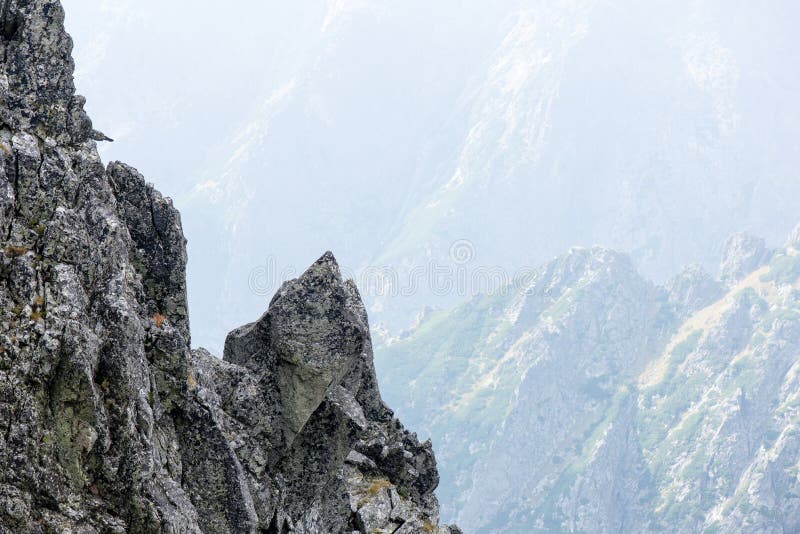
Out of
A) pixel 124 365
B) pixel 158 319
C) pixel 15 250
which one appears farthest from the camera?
pixel 158 319

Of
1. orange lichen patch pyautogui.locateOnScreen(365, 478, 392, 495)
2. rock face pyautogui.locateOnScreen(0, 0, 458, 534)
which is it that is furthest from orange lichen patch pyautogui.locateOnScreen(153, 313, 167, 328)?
orange lichen patch pyautogui.locateOnScreen(365, 478, 392, 495)

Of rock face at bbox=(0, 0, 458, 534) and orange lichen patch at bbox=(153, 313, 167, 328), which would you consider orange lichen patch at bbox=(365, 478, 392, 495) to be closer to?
rock face at bbox=(0, 0, 458, 534)

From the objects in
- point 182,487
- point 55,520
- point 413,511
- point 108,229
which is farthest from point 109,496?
point 413,511

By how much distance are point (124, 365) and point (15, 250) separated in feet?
12.3

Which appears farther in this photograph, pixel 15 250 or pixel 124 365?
pixel 124 365

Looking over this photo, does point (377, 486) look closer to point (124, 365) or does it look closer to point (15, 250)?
point (124, 365)

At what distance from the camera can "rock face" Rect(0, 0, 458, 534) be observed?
20.5 meters

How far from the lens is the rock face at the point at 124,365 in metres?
20.5

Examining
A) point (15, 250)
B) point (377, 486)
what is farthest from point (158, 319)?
point (377, 486)

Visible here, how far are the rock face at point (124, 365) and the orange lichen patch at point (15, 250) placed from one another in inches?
1.6

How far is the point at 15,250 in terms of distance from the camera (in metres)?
20.8

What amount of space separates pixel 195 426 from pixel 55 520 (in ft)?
22.6

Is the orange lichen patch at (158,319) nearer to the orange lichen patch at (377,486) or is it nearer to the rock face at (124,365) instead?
the rock face at (124,365)

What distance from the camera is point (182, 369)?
2634 centimetres
